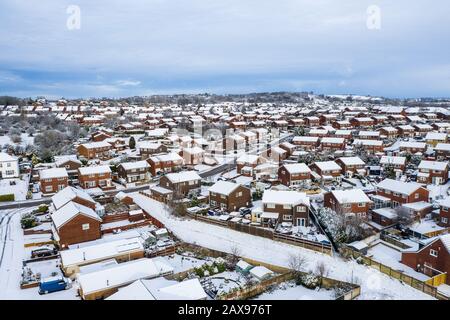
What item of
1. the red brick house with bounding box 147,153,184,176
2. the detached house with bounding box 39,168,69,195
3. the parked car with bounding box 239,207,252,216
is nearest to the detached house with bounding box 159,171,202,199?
the parked car with bounding box 239,207,252,216

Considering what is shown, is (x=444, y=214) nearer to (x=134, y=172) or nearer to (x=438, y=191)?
(x=438, y=191)

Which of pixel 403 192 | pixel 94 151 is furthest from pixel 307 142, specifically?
pixel 94 151

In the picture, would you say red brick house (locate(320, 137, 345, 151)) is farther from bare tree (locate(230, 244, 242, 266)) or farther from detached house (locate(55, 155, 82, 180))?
bare tree (locate(230, 244, 242, 266))

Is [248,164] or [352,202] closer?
[352,202]

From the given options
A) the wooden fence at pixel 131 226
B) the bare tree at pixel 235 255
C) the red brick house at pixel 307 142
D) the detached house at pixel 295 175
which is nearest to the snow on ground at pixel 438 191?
the detached house at pixel 295 175
